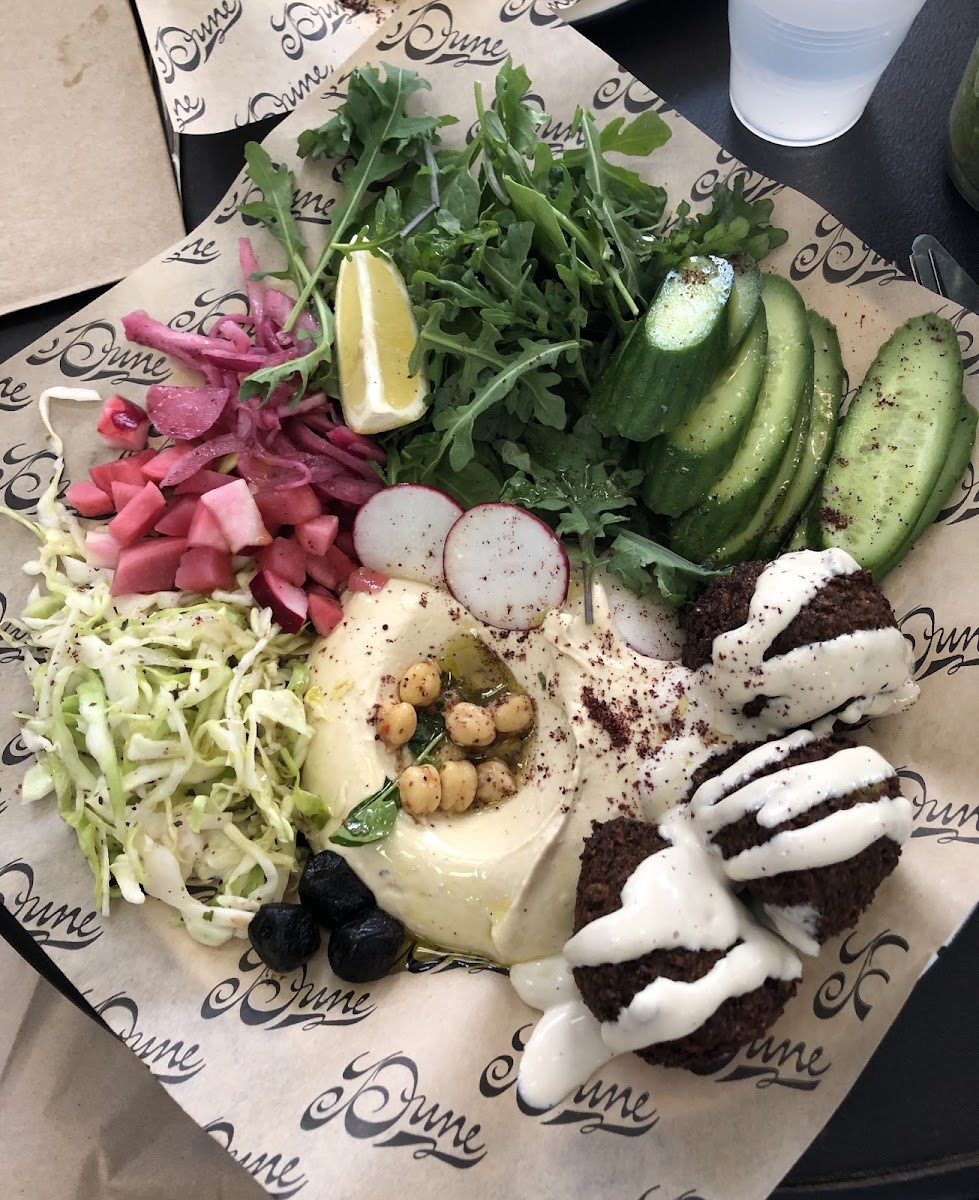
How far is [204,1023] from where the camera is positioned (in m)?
1.84

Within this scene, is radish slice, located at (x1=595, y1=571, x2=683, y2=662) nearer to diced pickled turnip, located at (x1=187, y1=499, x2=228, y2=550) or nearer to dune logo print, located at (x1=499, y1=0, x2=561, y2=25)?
diced pickled turnip, located at (x1=187, y1=499, x2=228, y2=550)

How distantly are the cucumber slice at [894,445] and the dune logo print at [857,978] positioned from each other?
0.75 m

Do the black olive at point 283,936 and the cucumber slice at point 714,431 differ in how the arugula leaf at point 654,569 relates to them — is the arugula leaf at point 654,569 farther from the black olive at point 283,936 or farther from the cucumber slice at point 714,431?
the black olive at point 283,936

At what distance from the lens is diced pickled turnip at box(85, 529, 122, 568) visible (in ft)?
6.98

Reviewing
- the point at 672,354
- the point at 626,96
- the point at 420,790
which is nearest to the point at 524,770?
the point at 420,790

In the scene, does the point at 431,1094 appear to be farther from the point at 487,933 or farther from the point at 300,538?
the point at 300,538

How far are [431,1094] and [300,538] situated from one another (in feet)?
4.10

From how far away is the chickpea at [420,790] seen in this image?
1.97 m

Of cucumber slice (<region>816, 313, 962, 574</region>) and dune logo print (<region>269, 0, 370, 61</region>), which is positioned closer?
cucumber slice (<region>816, 313, 962, 574</region>)

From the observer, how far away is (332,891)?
1.95m

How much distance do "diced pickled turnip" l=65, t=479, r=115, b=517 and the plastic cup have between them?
6.07 ft

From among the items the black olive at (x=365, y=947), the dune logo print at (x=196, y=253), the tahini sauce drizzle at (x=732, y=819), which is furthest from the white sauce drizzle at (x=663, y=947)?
the dune logo print at (x=196, y=253)

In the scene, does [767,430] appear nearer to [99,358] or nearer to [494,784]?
[494,784]

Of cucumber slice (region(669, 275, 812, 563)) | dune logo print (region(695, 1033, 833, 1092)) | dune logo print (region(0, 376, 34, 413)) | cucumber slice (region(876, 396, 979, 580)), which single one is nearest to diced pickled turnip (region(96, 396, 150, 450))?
dune logo print (region(0, 376, 34, 413))
